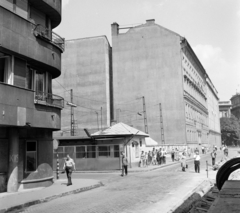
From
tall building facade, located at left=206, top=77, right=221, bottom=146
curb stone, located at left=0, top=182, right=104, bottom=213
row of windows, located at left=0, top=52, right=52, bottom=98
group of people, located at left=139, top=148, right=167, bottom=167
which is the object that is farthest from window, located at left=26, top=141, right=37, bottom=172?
tall building facade, located at left=206, top=77, right=221, bottom=146

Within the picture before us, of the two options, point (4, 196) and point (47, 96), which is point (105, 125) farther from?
point (4, 196)

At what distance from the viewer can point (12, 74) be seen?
47.2 feet

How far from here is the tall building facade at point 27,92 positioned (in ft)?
45.8

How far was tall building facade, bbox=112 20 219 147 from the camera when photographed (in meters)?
51.0

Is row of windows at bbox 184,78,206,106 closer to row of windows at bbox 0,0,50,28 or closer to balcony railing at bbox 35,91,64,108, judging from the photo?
balcony railing at bbox 35,91,64,108

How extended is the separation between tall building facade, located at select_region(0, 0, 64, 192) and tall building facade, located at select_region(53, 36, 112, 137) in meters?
36.7

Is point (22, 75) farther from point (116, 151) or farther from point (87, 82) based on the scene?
point (87, 82)

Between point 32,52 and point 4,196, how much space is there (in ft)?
23.2

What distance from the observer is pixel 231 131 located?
10450 cm

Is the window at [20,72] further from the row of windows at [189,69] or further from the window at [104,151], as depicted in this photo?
the row of windows at [189,69]

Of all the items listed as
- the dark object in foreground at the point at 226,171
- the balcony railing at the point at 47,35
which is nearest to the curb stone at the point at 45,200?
the balcony railing at the point at 47,35

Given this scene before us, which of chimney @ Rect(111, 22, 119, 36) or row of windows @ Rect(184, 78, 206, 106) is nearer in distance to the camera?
row of windows @ Rect(184, 78, 206, 106)

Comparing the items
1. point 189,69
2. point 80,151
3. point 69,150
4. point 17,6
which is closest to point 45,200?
point 17,6

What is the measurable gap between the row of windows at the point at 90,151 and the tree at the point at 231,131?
82.9 meters
